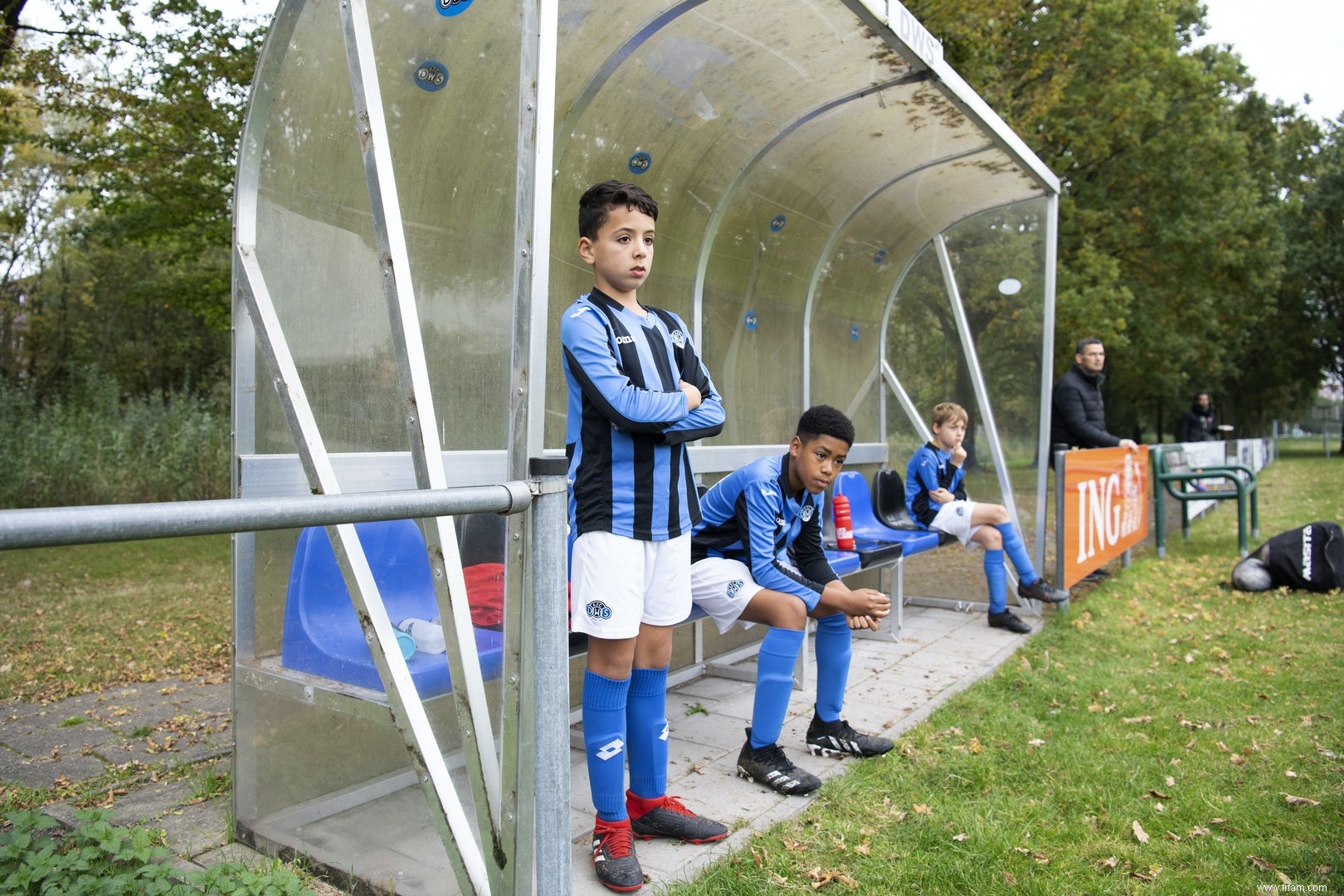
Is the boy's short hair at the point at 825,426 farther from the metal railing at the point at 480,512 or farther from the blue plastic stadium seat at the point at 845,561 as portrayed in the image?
the metal railing at the point at 480,512

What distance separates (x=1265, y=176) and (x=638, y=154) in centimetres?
2832

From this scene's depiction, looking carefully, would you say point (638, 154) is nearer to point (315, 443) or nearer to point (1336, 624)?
point (315, 443)

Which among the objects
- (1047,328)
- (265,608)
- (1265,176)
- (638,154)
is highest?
(1265,176)

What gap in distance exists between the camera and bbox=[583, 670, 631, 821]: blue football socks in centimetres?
267

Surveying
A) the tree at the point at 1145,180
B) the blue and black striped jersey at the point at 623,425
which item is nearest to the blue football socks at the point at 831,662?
the blue and black striped jersey at the point at 623,425

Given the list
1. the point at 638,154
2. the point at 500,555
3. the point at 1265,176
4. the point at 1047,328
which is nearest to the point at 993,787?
the point at 500,555

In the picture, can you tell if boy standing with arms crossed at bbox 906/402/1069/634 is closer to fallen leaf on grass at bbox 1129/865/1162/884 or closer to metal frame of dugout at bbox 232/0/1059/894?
metal frame of dugout at bbox 232/0/1059/894

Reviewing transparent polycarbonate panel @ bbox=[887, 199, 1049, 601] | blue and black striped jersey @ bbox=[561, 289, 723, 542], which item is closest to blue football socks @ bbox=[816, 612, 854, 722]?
blue and black striped jersey @ bbox=[561, 289, 723, 542]

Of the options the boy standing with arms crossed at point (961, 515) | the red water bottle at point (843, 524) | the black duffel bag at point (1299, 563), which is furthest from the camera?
the black duffel bag at point (1299, 563)

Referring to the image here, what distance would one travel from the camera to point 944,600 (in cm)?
691

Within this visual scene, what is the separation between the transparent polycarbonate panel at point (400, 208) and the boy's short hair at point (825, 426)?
3.96 ft

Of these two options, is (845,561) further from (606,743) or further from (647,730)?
(606,743)

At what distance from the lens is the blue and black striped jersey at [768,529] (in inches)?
138

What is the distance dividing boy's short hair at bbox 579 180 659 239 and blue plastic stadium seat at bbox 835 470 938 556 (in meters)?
3.46
